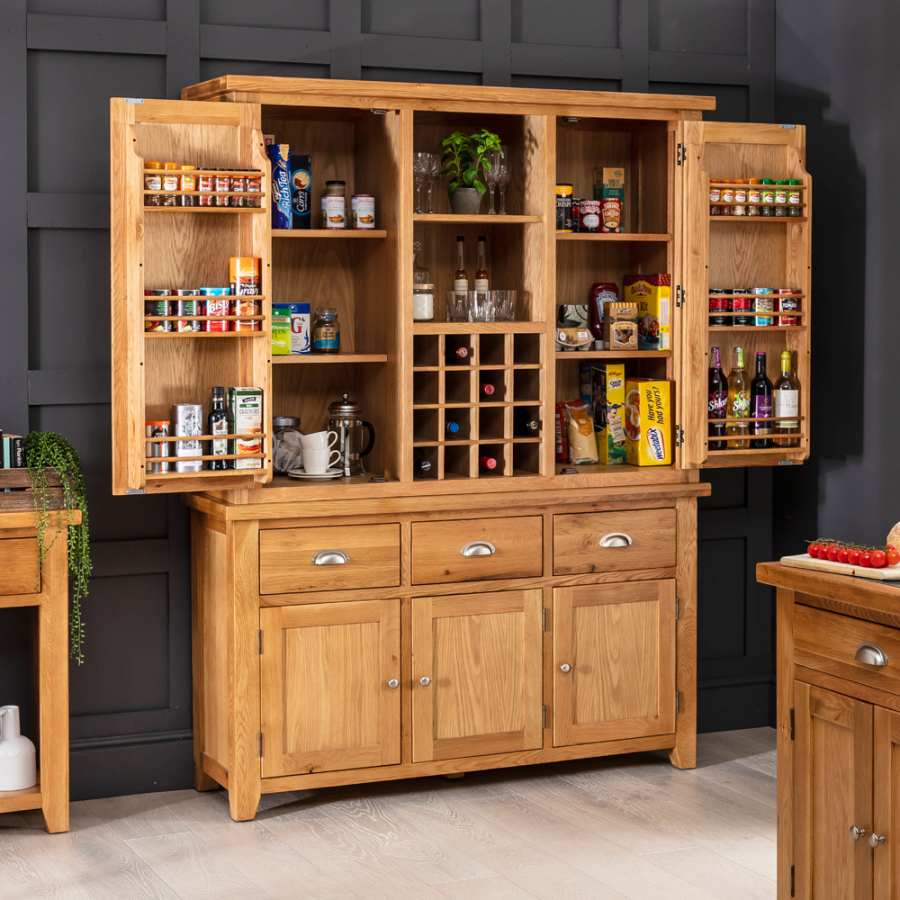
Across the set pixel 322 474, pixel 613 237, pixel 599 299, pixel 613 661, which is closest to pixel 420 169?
pixel 613 237

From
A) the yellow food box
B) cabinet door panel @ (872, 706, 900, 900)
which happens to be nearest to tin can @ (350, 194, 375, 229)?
the yellow food box

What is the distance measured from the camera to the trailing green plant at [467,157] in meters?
4.04

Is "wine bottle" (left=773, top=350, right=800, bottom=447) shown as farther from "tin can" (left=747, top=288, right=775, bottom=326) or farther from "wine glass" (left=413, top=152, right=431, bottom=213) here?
"wine glass" (left=413, top=152, right=431, bottom=213)

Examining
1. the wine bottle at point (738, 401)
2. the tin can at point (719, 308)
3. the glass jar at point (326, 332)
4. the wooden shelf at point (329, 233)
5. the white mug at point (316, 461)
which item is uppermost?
the wooden shelf at point (329, 233)

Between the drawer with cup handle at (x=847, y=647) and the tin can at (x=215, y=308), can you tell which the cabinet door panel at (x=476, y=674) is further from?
the drawer with cup handle at (x=847, y=647)

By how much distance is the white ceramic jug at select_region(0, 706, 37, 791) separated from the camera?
147 inches

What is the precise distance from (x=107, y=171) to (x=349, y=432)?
1.12 metres

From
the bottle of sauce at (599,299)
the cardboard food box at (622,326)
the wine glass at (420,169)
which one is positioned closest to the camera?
the wine glass at (420,169)

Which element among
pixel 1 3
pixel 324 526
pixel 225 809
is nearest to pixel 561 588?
pixel 324 526

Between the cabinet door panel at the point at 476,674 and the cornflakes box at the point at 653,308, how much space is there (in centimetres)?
96

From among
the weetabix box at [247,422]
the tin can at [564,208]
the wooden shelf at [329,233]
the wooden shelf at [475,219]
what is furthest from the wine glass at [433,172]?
the weetabix box at [247,422]

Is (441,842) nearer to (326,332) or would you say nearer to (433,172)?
(326,332)

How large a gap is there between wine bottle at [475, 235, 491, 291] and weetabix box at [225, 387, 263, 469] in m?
0.86

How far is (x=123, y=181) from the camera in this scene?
362 centimetres
